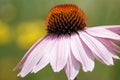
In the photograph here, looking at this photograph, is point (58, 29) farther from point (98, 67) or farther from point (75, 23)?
point (98, 67)

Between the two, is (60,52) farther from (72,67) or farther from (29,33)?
(29,33)

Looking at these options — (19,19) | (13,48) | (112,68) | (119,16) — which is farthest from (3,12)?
(112,68)

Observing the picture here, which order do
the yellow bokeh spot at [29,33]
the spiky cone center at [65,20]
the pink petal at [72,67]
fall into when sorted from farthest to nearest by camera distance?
the yellow bokeh spot at [29,33] → the spiky cone center at [65,20] → the pink petal at [72,67]

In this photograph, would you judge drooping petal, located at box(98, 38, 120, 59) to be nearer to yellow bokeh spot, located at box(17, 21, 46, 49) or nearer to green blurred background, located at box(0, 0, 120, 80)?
green blurred background, located at box(0, 0, 120, 80)

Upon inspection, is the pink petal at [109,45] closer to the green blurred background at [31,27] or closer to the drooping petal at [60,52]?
the drooping petal at [60,52]

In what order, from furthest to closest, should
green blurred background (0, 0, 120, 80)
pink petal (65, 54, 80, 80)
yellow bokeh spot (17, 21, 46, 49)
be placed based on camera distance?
1. yellow bokeh spot (17, 21, 46, 49)
2. green blurred background (0, 0, 120, 80)
3. pink petal (65, 54, 80, 80)

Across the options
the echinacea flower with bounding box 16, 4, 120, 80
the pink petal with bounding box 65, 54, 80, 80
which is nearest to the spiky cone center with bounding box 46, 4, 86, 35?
the echinacea flower with bounding box 16, 4, 120, 80

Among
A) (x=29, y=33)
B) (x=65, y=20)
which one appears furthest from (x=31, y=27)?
(x=65, y=20)

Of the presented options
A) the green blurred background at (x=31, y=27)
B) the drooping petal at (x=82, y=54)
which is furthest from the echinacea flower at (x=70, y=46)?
the green blurred background at (x=31, y=27)
